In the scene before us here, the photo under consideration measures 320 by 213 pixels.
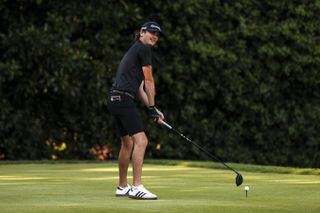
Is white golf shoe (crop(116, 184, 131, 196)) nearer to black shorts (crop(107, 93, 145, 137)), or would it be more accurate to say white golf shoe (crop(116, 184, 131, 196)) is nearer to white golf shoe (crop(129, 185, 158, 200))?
white golf shoe (crop(129, 185, 158, 200))

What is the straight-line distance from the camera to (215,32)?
18.7 meters

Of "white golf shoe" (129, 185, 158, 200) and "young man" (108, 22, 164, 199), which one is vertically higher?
"young man" (108, 22, 164, 199)

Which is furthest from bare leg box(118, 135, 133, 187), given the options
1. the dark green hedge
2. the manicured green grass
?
the dark green hedge

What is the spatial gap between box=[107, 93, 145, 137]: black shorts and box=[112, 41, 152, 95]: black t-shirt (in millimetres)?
97

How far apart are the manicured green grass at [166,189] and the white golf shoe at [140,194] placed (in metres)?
0.13

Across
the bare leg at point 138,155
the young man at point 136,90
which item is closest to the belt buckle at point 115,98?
the young man at point 136,90

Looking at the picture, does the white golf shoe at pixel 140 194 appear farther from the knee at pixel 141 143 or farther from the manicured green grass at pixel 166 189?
the knee at pixel 141 143

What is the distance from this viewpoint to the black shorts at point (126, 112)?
10211 millimetres

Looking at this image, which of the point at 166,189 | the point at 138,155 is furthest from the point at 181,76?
the point at 138,155

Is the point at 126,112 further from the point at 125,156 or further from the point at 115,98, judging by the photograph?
the point at 125,156

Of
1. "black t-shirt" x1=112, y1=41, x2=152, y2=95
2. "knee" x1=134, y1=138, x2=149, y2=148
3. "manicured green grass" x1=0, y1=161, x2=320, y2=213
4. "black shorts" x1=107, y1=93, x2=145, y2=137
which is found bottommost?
"manicured green grass" x1=0, y1=161, x2=320, y2=213

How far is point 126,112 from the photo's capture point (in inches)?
404

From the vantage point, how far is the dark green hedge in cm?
1770

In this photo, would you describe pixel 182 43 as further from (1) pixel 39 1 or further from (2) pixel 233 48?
(1) pixel 39 1
